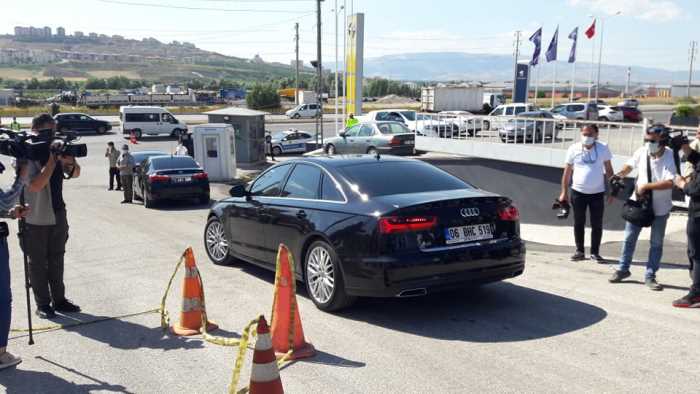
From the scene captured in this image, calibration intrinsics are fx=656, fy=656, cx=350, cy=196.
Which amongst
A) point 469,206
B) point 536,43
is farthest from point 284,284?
point 536,43

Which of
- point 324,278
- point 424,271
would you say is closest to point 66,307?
point 324,278

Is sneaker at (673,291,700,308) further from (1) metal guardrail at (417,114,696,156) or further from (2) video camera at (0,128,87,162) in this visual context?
(1) metal guardrail at (417,114,696,156)

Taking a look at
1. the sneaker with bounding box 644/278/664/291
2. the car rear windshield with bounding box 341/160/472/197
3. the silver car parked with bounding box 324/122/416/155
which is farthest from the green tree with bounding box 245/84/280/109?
the sneaker with bounding box 644/278/664/291

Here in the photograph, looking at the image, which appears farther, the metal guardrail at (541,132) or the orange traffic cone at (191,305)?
the metal guardrail at (541,132)

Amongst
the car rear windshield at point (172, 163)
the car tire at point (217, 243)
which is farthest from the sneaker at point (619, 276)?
the car rear windshield at point (172, 163)

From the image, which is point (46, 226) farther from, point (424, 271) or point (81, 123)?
point (81, 123)

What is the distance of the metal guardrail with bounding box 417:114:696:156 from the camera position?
14750mm

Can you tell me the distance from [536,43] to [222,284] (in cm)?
4024

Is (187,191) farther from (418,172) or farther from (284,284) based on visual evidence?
(284,284)

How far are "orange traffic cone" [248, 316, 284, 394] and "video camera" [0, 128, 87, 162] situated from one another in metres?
2.96

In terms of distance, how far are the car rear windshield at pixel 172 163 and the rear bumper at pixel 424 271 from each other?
39.5 ft

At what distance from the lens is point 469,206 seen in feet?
20.3

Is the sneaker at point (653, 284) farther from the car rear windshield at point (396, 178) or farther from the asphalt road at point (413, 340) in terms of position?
the car rear windshield at point (396, 178)

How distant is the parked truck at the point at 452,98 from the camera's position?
51.8 meters
